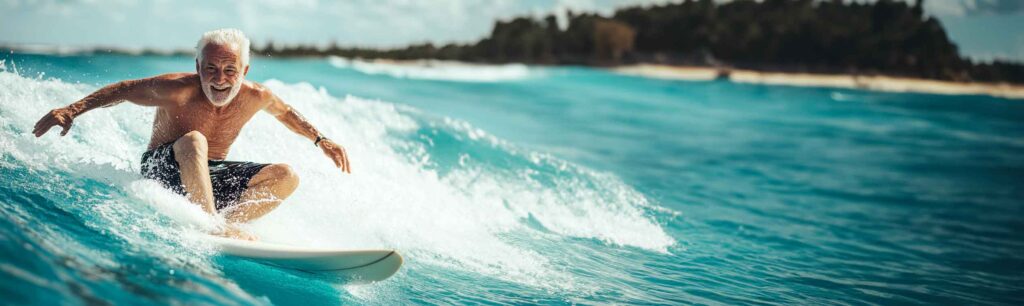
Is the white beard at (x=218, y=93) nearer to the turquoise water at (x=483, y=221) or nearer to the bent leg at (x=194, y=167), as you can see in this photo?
the bent leg at (x=194, y=167)

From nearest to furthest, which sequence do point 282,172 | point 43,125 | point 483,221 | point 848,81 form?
point 43,125 → point 282,172 → point 483,221 → point 848,81

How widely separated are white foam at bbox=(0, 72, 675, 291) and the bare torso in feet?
1.19

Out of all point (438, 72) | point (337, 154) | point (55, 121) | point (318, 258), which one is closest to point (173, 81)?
point (55, 121)

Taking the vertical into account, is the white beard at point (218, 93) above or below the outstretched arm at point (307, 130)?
above

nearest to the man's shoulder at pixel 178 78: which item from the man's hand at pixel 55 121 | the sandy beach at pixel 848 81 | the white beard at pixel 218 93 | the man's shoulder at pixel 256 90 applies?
the white beard at pixel 218 93

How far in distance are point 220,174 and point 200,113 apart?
39 centimetres

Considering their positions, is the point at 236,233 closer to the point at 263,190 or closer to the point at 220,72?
the point at 263,190

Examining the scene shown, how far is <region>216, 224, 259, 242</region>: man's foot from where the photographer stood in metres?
3.65

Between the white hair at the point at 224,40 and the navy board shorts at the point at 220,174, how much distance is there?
1.96 feet

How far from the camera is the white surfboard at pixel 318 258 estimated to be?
138 inches

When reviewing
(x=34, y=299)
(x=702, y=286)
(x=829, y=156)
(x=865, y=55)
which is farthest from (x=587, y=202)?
(x=865, y=55)

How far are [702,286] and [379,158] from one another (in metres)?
3.71

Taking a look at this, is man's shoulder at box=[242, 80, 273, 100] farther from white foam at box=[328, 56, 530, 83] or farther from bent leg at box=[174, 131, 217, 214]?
white foam at box=[328, 56, 530, 83]

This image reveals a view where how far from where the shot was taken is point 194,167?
3.55 meters
